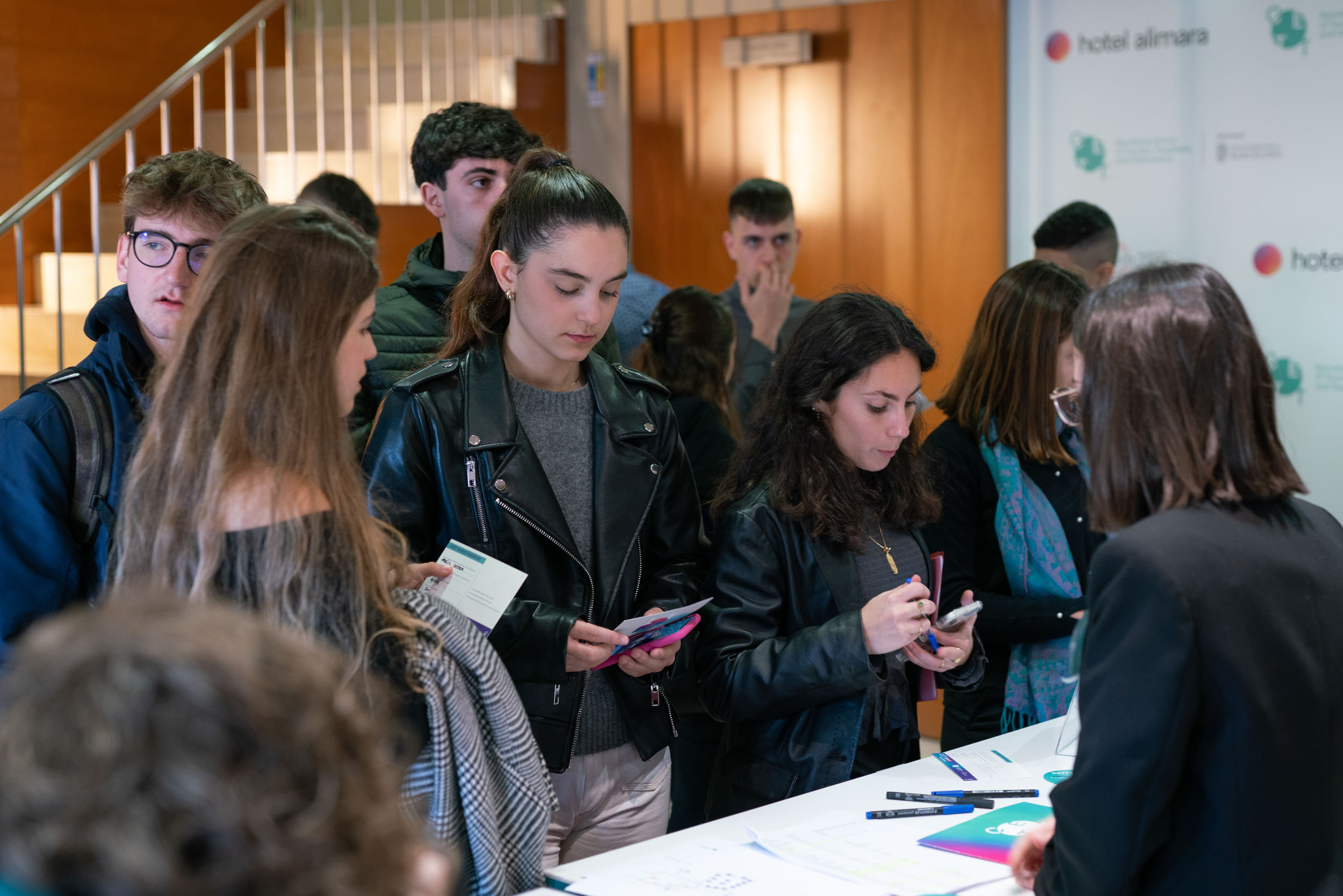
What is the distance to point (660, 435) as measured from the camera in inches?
90.7

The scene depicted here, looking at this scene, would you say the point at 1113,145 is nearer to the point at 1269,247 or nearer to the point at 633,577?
the point at 1269,247

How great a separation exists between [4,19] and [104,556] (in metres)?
5.16

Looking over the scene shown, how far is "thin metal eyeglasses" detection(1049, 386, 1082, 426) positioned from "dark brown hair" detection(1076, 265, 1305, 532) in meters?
0.08

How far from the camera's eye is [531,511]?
210 cm

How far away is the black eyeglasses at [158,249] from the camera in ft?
6.49

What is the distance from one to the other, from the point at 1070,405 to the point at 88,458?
190 centimetres

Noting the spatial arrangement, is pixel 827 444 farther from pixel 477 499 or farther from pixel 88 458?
pixel 88 458

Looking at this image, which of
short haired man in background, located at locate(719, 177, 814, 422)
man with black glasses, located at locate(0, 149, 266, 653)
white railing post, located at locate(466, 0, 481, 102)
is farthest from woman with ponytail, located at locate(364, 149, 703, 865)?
white railing post, located at locate(466, 0, 481, 102)

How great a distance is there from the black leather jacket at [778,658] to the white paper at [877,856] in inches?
10.4

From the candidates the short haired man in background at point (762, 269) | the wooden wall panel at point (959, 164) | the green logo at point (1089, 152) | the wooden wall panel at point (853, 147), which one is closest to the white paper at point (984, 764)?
the short haired man in background at point (762, 269)

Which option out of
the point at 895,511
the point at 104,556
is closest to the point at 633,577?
the point at 895,511

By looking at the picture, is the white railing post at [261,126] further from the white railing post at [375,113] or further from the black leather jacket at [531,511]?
the black leather jacket at [531,511]

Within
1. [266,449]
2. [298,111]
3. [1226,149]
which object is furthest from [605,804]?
[298,111]

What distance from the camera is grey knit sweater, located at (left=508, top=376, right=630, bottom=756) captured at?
218 cm
